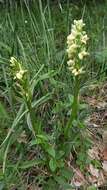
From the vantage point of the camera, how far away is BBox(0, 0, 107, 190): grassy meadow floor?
7.86 feet

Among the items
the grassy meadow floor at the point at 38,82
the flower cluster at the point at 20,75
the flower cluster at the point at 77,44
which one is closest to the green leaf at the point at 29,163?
the grassy meadow floor at the point at 38,82

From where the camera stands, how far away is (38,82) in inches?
108

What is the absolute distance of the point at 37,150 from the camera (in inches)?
97.0

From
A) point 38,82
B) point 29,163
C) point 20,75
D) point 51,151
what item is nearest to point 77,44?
point 20,75

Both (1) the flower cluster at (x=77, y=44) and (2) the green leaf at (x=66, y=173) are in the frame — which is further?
(2) the green leaf at (x=66, y=173)

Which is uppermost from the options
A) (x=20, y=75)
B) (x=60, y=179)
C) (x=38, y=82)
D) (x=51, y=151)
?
(x=38, y=82)

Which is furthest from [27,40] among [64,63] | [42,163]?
[42,163]

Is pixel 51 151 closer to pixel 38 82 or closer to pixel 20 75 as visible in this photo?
pixel 20 75

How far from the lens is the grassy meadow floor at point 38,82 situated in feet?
7.86

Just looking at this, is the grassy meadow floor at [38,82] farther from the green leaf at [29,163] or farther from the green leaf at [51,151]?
the green leaf at [51,151]

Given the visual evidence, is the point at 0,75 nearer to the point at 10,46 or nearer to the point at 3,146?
the point at 10,46

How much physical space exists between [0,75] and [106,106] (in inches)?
26.1

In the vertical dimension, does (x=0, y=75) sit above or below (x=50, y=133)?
above

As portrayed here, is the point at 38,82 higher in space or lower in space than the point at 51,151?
higher
